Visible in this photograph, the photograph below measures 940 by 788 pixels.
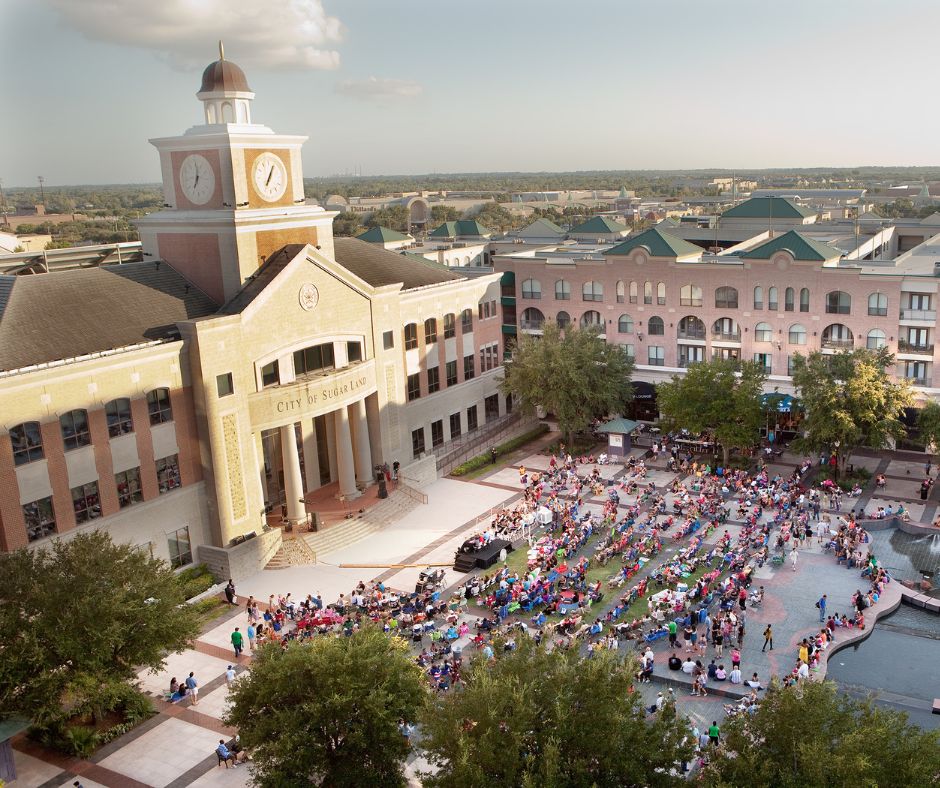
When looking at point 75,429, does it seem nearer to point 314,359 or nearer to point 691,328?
point 314,359

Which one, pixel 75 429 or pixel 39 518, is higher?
pixel 75 429

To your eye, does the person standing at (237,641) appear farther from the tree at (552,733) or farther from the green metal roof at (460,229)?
the green metal roof at (460,229)

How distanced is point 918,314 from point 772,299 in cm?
875

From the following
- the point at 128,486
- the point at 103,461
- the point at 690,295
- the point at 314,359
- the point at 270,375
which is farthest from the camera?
the point at 690,295

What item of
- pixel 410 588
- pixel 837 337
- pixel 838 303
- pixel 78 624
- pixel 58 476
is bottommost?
pixel 410 588

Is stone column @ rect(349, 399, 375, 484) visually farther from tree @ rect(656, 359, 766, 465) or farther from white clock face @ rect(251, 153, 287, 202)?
tree @ rect(656, 359, 766, 465)

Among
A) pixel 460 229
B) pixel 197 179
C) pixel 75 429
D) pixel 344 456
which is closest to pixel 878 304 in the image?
pixel 344 456

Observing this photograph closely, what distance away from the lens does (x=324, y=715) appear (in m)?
23.0

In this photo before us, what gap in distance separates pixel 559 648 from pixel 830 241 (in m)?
64.8

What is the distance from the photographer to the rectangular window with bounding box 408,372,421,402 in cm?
5612

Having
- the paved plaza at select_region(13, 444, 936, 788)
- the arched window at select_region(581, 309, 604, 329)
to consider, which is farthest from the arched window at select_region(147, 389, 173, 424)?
the arched window at select_region(581, 309, 604, 329)

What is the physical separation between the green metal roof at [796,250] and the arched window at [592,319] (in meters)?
11.4

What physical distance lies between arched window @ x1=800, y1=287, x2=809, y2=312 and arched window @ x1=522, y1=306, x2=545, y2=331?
1910cm

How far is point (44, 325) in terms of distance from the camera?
38.2 m
